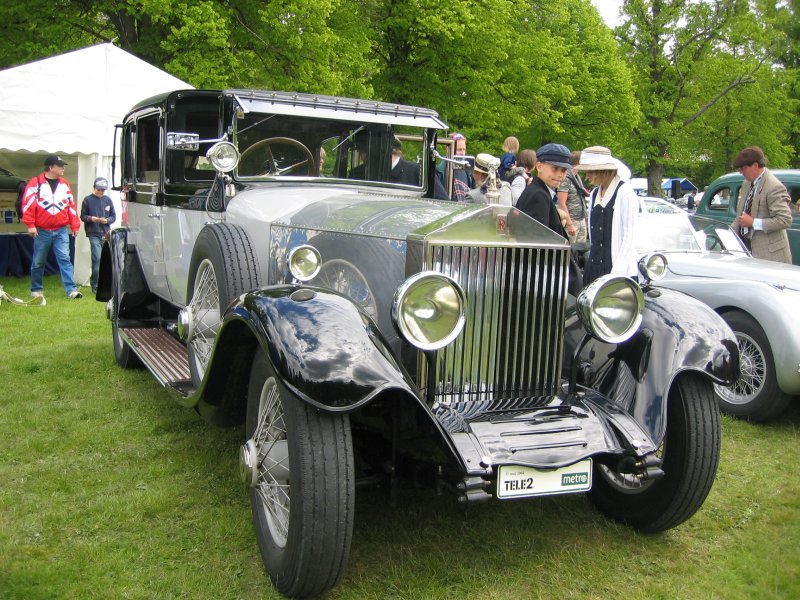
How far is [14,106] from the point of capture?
9.84 m

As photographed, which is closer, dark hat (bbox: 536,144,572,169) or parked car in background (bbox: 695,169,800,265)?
dark hat (bbox: 536,144,572,169)

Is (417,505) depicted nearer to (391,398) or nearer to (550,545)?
(550,545)

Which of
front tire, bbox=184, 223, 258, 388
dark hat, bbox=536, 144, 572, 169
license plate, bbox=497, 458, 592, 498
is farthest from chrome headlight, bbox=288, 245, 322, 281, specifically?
dark hat, bbox=536, 144, 572, 169

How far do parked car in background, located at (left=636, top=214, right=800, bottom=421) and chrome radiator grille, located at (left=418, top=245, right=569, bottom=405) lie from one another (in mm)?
1517

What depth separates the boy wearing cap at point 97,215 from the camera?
10.2m

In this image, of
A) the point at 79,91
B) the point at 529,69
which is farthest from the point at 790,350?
the point at 529,69

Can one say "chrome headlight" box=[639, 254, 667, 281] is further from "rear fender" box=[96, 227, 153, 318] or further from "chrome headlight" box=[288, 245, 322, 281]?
"rear fender" box=[96, 227, 153, 318]

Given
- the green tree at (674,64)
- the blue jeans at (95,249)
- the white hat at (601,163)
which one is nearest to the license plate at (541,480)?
the white hat at (601,163)

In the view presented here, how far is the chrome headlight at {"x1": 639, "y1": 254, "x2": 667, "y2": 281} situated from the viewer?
3844 millimetres

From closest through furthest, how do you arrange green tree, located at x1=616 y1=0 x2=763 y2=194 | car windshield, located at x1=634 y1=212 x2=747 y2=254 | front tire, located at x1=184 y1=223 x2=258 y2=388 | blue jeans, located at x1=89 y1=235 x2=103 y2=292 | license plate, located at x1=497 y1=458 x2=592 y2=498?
license plate, located at x1=497 y1=458 x2=592 y2=498
front tire, located at x1=184 y1=223 x2=258 y2=388
car windshield, located at x1=634 y1=212 x2=747 y2=254
blue jeans, located at x1=89 y1=235 x2=103 y2=292
green tree, located at x1=616 y1=0 x2=763 y2=194

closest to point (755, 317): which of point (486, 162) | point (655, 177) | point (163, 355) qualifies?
point (486, 162)

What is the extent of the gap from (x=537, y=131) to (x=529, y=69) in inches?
132

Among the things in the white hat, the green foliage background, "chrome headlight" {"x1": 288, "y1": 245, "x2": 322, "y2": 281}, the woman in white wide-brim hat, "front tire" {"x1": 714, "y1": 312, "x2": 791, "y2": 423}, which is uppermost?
the green foliage background

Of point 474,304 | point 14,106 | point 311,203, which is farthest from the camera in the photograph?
point 14,106
